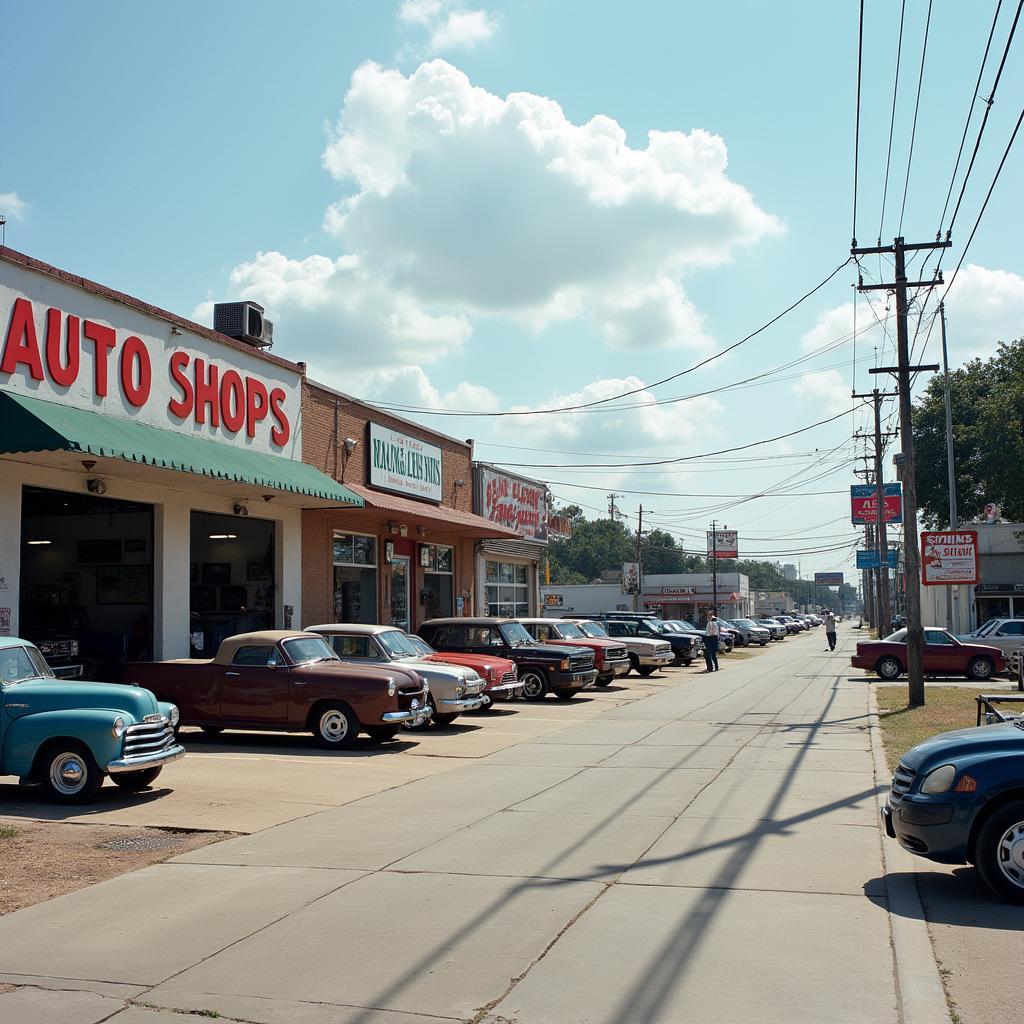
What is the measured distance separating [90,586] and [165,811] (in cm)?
1466

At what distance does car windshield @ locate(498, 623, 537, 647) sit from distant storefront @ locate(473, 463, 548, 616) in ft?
32.4

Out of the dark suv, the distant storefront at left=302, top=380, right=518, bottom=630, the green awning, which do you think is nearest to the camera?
the green awning

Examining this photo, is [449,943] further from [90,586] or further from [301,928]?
[90,586]

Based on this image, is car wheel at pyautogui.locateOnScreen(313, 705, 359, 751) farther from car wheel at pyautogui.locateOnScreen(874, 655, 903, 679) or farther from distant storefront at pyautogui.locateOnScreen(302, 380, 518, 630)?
car wheel at pyautogui.locateOnScreen(874, 655, 903, 679)

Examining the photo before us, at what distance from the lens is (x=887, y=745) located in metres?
15.6

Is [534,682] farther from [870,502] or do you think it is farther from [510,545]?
[870,502]

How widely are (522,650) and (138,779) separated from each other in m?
12.4

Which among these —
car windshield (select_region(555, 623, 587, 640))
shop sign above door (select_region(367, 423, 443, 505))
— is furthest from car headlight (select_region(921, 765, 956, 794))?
shop sign above door (select_region(367, 423, 443, 505))

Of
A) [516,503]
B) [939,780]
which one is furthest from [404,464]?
[939,780]

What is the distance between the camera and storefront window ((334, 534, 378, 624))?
25438mm

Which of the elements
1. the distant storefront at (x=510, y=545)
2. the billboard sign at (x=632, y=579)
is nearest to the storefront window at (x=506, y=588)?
the distant storefront at (x=510, y=545)

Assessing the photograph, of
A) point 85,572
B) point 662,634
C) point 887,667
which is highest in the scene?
point 85,572

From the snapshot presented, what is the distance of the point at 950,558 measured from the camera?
30.6m

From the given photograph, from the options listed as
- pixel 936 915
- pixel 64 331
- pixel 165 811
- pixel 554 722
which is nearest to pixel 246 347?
pixel 64 331
